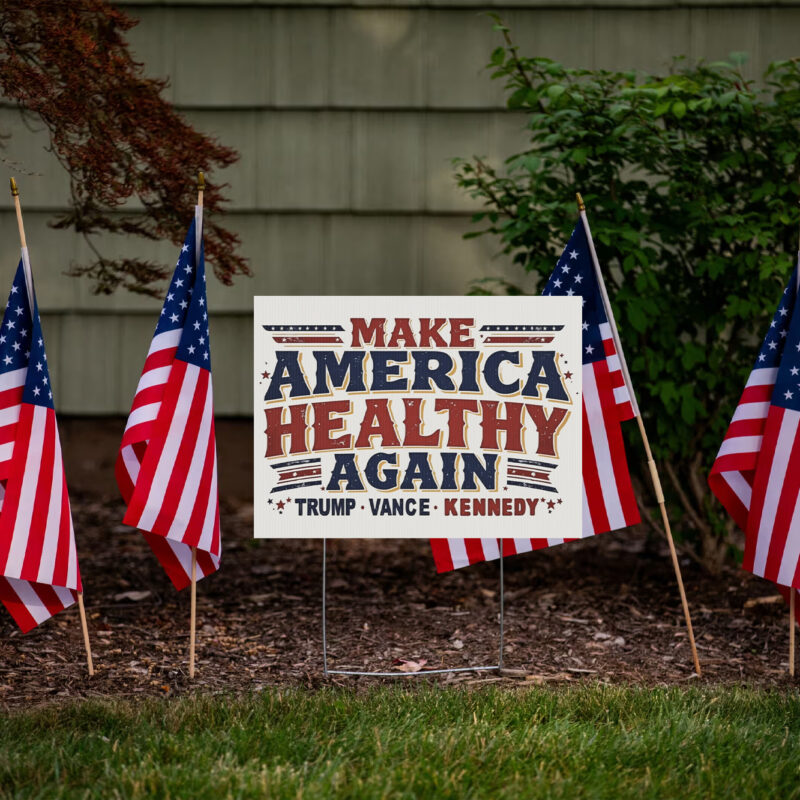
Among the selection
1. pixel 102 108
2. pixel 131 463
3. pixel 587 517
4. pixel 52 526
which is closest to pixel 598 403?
pixel 587 517

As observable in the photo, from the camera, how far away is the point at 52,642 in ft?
14.7

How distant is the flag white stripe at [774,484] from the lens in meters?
3.99

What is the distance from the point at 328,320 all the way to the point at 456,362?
590 mm

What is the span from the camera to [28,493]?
13.0 ft

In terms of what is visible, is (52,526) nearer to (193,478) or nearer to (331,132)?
(193,478)

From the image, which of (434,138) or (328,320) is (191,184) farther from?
(434,138)

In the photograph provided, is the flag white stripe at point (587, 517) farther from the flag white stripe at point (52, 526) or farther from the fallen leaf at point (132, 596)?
the fallen leaf at point (132, 596)

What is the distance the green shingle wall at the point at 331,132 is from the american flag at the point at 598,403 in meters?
2.85

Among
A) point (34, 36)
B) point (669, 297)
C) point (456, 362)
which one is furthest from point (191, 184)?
point (669, 297)

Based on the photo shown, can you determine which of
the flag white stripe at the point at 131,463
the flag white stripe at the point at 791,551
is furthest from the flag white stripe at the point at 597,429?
the flag white stripe at the point at 131,463

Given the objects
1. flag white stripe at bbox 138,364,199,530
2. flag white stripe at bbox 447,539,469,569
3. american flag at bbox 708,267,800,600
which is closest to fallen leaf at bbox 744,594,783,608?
american flag at bbox 708,267,800,600

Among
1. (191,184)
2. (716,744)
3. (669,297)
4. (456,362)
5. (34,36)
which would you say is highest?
(34,36)

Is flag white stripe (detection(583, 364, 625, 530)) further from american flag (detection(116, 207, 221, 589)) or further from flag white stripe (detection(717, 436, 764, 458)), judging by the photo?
american flag (detection(116, 207, 221, 589))

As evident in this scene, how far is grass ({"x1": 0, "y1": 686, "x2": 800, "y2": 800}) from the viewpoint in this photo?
9.34 feet
